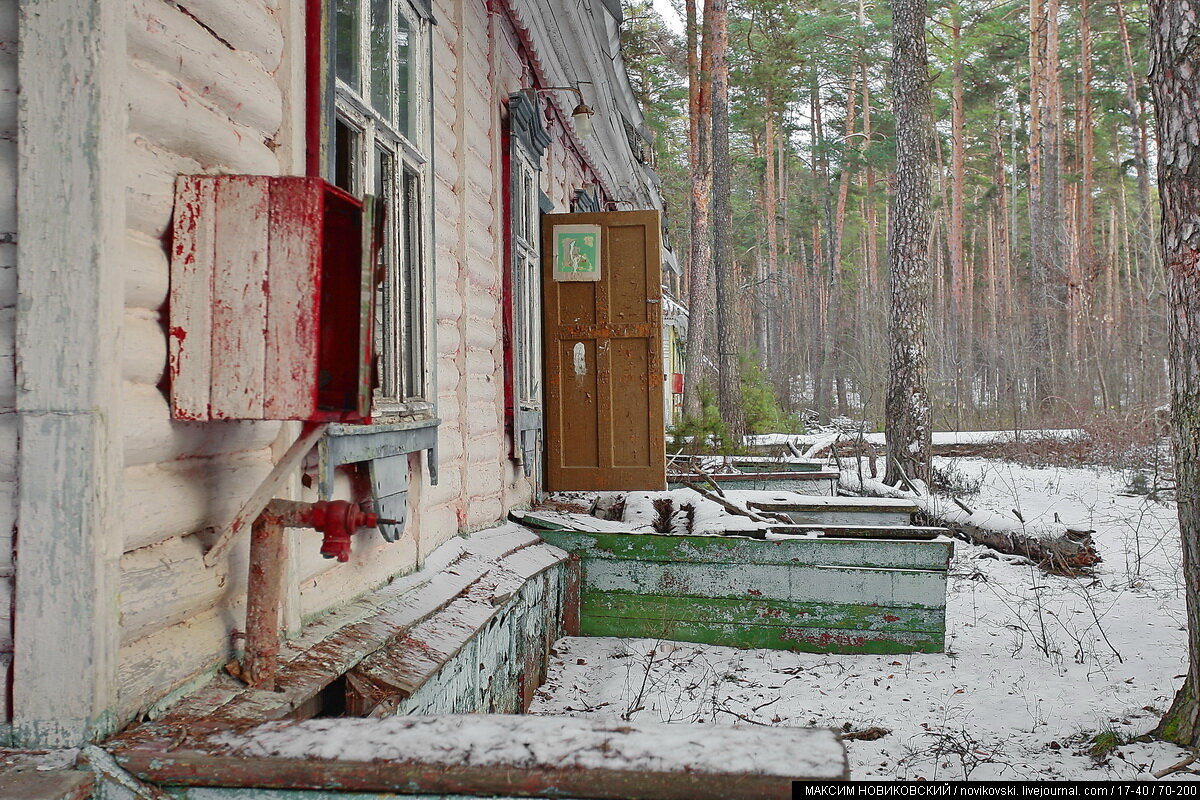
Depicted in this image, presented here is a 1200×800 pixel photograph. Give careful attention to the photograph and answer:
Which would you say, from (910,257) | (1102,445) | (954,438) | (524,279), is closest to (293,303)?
(524,279)

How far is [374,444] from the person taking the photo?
2.88 m

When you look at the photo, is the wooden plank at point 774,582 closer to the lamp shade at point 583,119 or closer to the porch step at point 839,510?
the porch step at point 839,510

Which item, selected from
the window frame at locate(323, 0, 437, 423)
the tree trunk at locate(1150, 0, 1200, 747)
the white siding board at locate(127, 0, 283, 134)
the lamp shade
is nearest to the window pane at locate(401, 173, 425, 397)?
the window frame at locate(323, 0, 437, 423)

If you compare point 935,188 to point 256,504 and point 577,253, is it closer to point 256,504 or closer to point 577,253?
point 577,253

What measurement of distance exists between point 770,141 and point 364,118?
28714 millimetres

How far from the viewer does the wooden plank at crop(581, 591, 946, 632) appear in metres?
4.79

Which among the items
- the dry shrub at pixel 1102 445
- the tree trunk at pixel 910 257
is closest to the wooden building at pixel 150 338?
the tree trunk at pixel 910 257

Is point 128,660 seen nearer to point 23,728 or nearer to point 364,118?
point 23,728

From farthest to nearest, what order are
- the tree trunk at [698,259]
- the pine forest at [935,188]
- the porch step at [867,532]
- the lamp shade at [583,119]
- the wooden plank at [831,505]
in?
1. the pine forest at [935,188]
2. the tree trunk at [698,259]
3. the lamp shade at [583,119]
4. the wooden plank at [831,505]
5. the porch step at [867,532]

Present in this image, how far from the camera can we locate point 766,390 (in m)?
15.2

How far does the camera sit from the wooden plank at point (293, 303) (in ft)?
6.39

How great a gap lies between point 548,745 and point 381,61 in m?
2.70

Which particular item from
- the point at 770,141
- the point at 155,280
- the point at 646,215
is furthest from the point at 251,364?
the point at 770,141

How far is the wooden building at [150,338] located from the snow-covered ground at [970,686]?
5.48 ft
